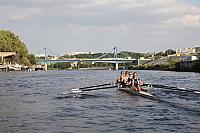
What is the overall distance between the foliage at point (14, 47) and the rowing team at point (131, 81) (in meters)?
98.6

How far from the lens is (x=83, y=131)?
17.7 m

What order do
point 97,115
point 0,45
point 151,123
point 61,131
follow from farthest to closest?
point 0,45 < point 97,115 < point 151,123 < point 61,131

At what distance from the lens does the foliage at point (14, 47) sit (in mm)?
132375

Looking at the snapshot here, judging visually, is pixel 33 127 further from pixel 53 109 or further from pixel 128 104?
pixel 128 104

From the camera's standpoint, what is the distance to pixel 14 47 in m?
138

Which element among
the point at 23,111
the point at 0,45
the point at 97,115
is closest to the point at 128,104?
the point at 97,115

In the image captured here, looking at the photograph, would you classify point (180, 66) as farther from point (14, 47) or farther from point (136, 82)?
point (136, 82)

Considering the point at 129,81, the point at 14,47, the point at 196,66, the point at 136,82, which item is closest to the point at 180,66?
the point at 196,66

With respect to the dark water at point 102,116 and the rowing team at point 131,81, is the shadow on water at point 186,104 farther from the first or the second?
the rowing team at point 131,81

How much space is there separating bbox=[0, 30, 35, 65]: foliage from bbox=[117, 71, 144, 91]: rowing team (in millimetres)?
98570

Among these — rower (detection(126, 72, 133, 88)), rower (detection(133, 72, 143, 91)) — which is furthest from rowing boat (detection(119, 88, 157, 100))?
rower (detection(126, 72, 133, 88))

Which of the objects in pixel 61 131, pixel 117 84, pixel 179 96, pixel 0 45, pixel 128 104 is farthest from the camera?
pixel 0 45

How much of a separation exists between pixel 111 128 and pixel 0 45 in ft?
389

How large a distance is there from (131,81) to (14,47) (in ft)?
354
